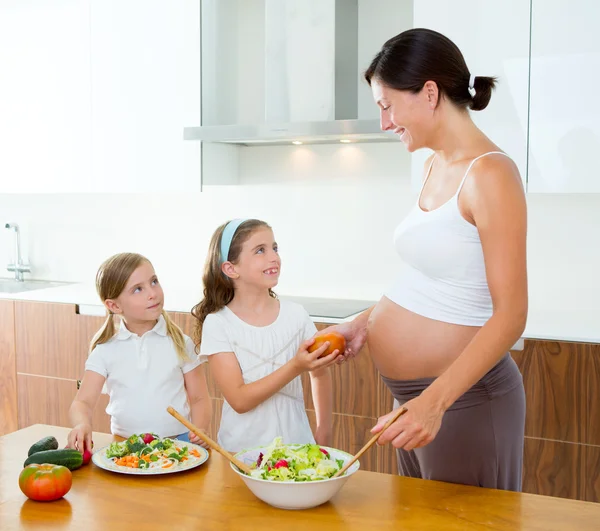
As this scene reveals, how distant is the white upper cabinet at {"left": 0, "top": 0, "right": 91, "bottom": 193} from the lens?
3.36m

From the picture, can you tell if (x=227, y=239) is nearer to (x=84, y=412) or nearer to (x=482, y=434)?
(x=84, y=412)

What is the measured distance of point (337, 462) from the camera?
1.44 meters

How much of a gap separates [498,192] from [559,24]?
138 centimetres

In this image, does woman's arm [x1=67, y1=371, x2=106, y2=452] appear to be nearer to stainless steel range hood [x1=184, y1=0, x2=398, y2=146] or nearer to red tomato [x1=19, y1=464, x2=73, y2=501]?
red tomato [x1=19, y1=464, x2=73, y2=501]

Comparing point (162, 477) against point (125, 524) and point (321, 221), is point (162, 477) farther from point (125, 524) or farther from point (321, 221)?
point (321, 221)

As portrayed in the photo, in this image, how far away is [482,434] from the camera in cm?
162

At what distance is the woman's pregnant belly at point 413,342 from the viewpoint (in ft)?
5.26

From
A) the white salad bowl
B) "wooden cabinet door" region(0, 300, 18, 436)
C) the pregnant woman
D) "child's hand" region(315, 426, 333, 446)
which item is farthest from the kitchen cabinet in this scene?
the white salad bowl

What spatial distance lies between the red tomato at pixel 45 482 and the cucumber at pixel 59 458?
103 millimetres

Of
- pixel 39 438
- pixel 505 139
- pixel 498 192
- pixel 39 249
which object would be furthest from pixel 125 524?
pixel 39 249

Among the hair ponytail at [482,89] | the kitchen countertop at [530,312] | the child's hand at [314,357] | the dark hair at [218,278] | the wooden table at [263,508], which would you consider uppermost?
the hair ponytail at [482,89]

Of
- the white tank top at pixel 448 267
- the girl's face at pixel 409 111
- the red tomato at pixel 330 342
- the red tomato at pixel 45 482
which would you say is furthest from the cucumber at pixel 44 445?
the girl's face at pixel 409 111

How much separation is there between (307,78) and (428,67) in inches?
54.2

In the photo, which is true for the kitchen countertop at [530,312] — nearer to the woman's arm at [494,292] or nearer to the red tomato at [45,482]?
the woman's arm at [494,292]
